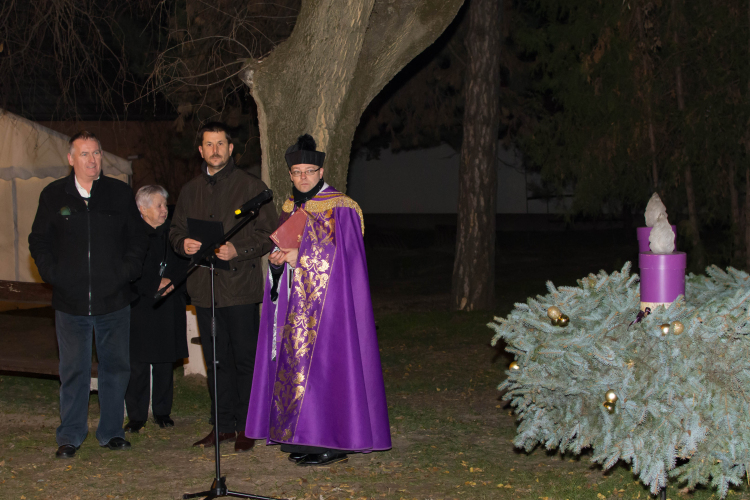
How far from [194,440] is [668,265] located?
11.2 feet

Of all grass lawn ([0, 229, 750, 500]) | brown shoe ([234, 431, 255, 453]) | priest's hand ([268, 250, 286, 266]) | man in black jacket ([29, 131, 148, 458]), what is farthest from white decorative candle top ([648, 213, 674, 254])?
man in black jacket ([29, 131, 148, 458])

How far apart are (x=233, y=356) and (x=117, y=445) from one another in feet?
3.18

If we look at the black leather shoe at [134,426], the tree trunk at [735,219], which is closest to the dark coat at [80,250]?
the black leather shoe at [134,426]

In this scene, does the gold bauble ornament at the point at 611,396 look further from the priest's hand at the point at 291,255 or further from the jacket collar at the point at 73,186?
the jacket collar at the point at 73,186

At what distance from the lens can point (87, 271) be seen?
4941 millimetres

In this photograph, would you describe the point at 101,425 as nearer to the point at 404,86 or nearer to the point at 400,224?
the point at 404,86

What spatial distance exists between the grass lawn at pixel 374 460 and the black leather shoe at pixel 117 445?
0.06m

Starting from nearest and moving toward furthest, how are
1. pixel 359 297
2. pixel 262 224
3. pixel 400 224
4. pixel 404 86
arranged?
pixel 359 297, pixel 262 224, pixel 404 86, pixel 400 224

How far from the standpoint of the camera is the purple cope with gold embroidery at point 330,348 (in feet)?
15.4

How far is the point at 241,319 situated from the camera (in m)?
5.11

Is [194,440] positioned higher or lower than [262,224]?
lower

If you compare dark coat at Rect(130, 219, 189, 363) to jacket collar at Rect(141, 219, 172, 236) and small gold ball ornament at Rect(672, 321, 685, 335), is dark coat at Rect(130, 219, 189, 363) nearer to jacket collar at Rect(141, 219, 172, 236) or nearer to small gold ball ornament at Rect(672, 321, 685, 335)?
jacket collar at Rect(141, 219, 172, 236)

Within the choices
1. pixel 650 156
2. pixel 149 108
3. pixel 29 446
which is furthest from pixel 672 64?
pixel 149 108

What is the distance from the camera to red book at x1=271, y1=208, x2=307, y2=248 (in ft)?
15.9
